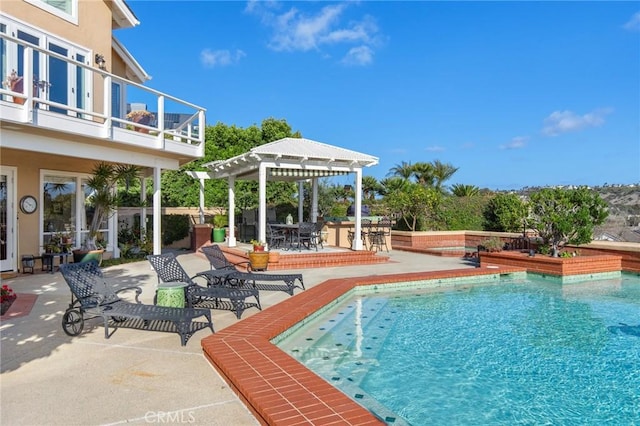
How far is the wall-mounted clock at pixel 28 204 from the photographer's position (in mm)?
11945

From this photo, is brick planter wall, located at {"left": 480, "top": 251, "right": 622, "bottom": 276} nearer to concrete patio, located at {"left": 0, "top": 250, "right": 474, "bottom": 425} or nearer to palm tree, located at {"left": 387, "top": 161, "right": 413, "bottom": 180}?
concrete patio, located at {"left": 0, "top": 250, "right": 474, "bottom": 425}

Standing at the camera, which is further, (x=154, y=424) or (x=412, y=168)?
(x=412, y=168)

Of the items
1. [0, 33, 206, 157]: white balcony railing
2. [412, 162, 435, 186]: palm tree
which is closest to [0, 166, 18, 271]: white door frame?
[0, 33, 206, 157]: white balcony railing

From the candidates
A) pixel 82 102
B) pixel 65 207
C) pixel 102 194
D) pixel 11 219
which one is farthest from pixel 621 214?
pixel 11 219

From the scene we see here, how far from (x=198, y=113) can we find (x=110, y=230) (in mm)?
5174

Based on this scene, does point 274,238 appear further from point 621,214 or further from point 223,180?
point 621,214

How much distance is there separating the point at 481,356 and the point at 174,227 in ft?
54.8

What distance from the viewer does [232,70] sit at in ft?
85.3

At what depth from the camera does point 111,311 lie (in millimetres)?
5824

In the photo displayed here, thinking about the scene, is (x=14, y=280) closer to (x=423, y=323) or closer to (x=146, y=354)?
(x=146, y=354)

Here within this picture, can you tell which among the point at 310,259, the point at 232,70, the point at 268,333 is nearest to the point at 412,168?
the point at 232,70

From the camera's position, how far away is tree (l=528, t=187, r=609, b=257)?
1312cm

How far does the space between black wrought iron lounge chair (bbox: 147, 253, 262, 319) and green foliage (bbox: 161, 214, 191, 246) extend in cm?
1199

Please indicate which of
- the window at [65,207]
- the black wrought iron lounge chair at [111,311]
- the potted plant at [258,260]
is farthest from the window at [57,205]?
the black wrought iron lounge chair at [111,311]
